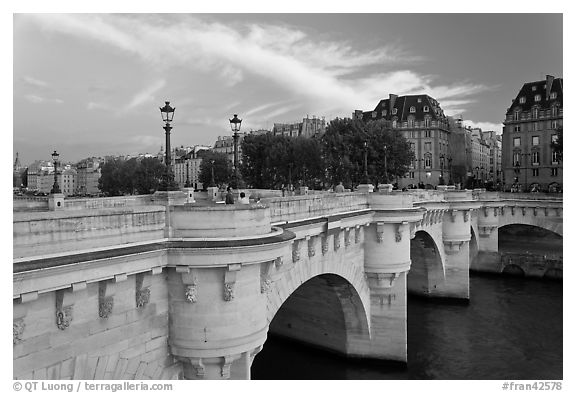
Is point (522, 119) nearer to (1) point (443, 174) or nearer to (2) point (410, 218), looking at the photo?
(1) point (443, 174)

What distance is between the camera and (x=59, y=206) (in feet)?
39.8

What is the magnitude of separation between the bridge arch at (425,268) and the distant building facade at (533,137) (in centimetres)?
2762

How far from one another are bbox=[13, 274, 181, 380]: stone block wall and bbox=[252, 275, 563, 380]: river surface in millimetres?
11057

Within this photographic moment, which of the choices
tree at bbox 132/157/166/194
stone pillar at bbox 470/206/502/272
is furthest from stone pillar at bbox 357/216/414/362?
tree at bbox 132/157/166/194

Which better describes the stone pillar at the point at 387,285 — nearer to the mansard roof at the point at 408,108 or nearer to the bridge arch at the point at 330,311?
the bridge arch at the point at 330,311

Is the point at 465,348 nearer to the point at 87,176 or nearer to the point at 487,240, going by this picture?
the point at 487,240

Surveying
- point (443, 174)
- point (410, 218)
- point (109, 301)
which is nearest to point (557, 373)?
point (410, 218)

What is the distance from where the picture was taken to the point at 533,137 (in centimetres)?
5578

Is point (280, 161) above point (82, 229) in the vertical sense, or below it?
above

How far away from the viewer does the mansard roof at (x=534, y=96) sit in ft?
173

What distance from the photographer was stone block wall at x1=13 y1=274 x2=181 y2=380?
262 inches

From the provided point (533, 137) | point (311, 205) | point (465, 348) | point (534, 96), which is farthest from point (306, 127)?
point (311, 205)

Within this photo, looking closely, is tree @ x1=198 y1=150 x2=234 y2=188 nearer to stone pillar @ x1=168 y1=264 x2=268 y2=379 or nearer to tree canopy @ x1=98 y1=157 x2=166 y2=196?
tree canopy @ x1=98 y1=157 x2=166 y2=196

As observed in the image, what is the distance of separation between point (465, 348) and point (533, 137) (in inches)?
1636
